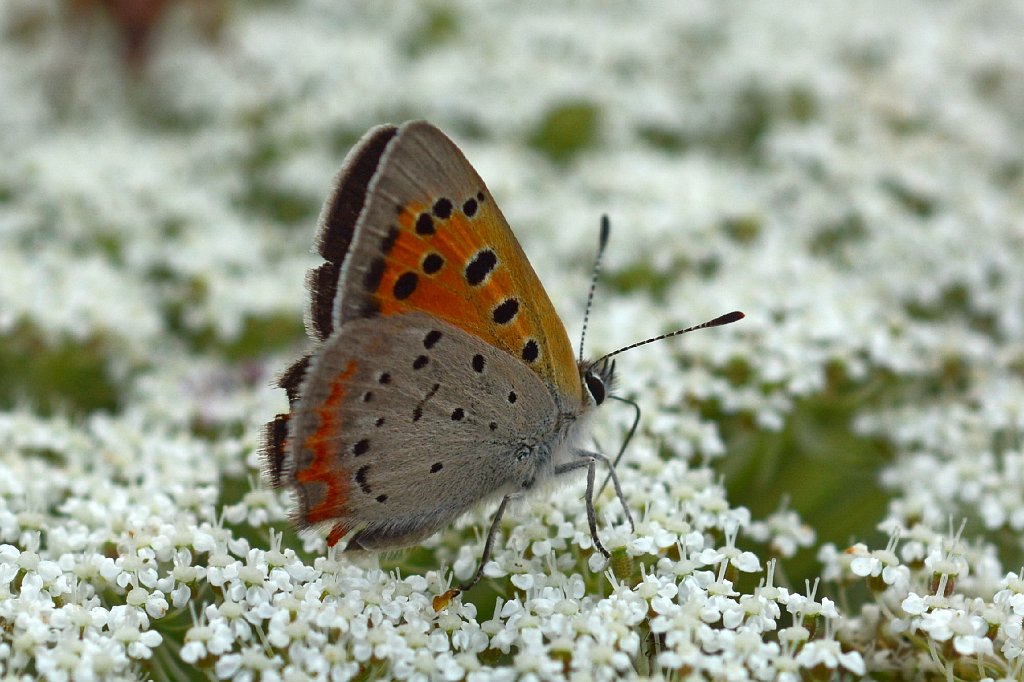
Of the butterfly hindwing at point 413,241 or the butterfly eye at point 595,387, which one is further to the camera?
the butterfly eye at point 595,387

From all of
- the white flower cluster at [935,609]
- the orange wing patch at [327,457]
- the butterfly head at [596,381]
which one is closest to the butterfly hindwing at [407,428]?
the orange wing patch at [327,457]

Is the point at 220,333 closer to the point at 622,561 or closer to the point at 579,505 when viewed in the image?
the point at 579,505

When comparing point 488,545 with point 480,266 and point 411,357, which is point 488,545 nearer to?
point 411,357

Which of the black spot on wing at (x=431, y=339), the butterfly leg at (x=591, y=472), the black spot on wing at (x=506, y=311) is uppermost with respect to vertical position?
the black spot on wing at (x=506, y=311)

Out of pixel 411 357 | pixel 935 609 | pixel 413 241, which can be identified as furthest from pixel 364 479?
pixel 935 609

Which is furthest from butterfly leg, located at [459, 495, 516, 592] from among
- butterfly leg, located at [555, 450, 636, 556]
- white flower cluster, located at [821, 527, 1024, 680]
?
white flower cluster, located at [821, 527, 1024, 680]

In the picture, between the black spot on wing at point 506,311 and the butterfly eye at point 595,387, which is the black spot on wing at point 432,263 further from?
the butterfly eye at point 595,387
